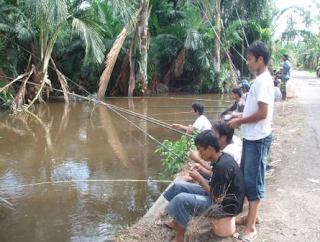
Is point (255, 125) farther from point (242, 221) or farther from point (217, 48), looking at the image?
point (217, 48)

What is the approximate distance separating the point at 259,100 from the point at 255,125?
244mm

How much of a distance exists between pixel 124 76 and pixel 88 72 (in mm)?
1915

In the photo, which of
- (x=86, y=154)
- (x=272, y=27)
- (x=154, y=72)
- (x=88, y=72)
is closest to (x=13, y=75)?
(x=88, y=72)

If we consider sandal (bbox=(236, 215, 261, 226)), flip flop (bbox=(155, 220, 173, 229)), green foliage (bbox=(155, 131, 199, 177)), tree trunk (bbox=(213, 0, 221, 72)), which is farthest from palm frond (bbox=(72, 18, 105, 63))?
sandal (bbox=(236, 215, 261, 226))

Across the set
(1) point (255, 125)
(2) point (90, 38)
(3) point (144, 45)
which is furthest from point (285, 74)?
(1) point (255, 125)

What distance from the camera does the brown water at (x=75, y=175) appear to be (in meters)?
4.34

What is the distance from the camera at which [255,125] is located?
3178 mm

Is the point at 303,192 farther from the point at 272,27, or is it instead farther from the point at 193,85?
the point at 272,27

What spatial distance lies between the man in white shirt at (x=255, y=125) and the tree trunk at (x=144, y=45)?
14.1 m

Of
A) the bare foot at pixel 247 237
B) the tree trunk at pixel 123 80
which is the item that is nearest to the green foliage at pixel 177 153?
the bare foot at pixel 247 237

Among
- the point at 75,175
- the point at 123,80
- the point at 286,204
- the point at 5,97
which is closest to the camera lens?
the point at 286,204

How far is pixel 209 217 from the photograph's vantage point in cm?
327

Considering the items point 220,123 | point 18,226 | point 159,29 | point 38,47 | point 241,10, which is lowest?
point 18,226

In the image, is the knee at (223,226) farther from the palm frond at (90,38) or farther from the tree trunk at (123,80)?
the tree trunk at (123,80)
